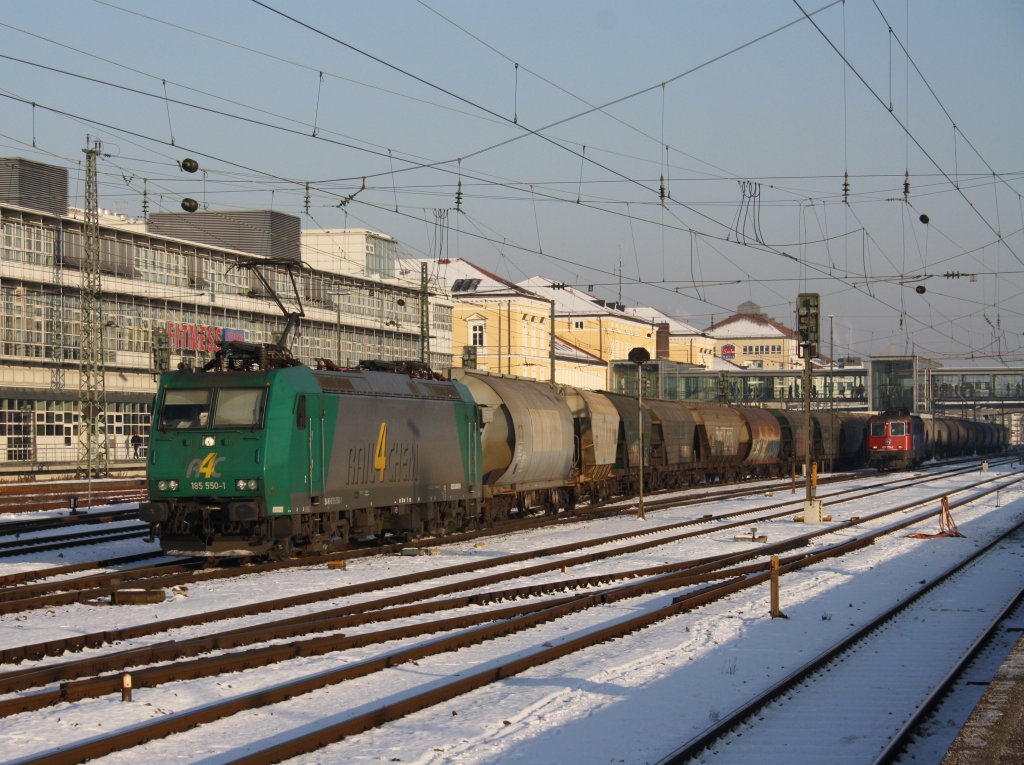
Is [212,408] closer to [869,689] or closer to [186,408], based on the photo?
[186,408]

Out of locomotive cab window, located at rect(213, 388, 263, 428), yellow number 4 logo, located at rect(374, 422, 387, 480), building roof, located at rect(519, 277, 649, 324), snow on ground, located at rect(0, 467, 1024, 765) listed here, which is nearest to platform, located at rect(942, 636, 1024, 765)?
snow on ground, located at rect(0, 467, 1024, 765)

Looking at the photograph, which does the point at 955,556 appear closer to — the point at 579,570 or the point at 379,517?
the point at 579,570

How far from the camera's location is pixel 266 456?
22.0 meters

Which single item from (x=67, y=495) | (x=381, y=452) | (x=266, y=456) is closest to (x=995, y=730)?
(x=266, y=456)

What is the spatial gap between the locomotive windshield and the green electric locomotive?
0.02 m

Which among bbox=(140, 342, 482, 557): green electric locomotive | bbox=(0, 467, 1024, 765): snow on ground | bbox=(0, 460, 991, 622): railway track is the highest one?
bbox=(140, 342, 482, 557): green electric locomotive

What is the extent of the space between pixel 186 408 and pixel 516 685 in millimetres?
11727

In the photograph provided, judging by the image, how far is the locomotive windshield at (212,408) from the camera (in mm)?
22312

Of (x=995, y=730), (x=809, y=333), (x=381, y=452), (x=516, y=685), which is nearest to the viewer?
(x=995, y=730)

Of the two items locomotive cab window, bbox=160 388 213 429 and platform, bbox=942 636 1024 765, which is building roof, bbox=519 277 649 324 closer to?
locomotive cab window, bbox=160 388 213 429

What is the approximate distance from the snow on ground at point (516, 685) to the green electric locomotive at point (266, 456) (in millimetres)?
1282

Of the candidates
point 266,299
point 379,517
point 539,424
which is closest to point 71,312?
point 266,299

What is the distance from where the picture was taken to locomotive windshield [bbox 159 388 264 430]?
73.2 feet

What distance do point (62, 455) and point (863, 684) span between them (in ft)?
208
